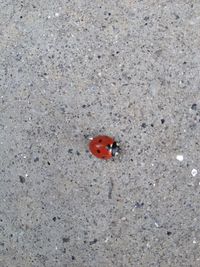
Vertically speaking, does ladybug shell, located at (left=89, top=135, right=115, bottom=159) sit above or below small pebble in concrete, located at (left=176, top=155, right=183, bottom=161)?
above

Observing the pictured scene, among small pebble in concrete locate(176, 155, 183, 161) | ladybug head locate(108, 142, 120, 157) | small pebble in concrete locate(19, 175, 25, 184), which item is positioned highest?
ladybug head locate(108, 142, 120, 157)

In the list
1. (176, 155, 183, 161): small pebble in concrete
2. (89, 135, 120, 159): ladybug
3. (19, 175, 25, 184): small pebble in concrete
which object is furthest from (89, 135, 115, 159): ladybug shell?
(19, 175, 25, 184): small pebble in concrete

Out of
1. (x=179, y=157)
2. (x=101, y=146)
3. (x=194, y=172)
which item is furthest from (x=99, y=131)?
(x=194, y=172)

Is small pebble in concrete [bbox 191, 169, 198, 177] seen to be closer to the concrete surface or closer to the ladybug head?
the concrete surface

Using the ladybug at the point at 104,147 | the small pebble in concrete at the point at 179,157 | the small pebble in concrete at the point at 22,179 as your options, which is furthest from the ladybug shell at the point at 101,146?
the small pebble in concrete at the point at 22,179

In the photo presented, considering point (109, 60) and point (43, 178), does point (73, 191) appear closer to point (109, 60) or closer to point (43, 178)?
point (43, 178)

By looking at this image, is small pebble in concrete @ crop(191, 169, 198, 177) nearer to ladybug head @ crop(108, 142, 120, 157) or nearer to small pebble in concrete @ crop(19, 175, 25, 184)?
ladybug head @ crop(108, 142, 120, 157)

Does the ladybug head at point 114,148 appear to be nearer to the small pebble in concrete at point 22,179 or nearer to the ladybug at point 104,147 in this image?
the ladybug at point 104,147

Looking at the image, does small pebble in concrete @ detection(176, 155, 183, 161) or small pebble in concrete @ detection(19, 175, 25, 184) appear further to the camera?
small pebble in concrete @ detection(19, 175, 25, 184)
